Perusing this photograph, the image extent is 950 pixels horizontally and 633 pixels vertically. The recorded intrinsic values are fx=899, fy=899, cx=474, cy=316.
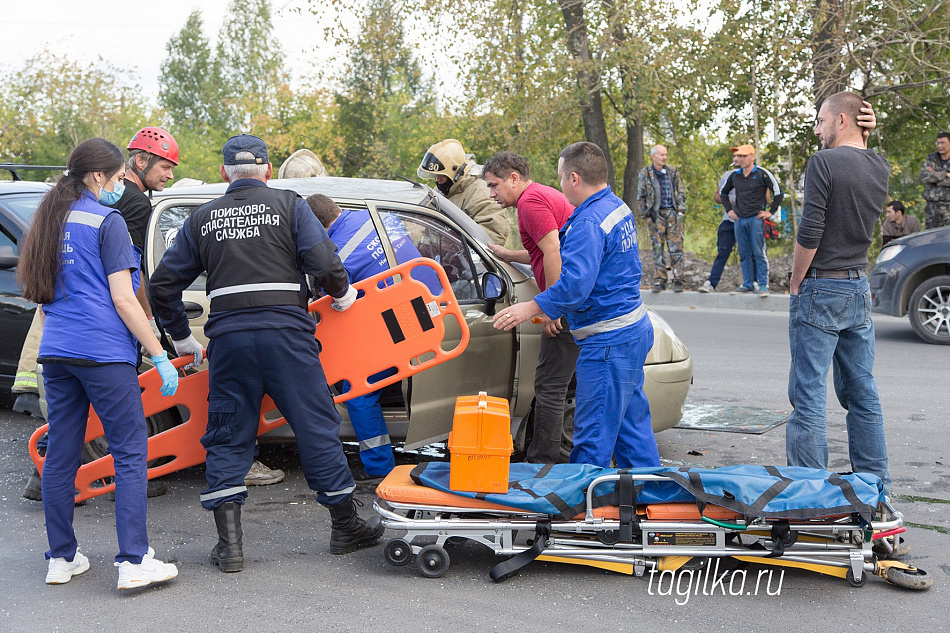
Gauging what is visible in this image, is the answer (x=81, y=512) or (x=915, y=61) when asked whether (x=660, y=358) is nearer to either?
(x=81, y=512)

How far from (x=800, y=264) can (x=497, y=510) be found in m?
1.90

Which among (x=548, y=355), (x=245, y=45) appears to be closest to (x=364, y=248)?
(x=548, y=355)

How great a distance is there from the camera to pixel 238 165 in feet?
13.1

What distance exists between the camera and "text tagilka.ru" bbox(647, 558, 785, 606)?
11.9 feet

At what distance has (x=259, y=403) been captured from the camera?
3936 mm

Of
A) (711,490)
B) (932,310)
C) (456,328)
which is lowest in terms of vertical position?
(711,490)

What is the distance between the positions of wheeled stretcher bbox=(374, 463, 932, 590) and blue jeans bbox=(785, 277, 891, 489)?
56 cm

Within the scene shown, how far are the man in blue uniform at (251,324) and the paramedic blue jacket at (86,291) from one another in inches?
11.8

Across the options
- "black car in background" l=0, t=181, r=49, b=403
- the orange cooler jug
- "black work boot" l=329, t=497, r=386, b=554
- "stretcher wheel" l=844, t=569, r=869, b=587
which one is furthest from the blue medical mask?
"stretcher wheel" l=844, t=569, r=869, b=587

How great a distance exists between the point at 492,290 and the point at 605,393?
117 cm

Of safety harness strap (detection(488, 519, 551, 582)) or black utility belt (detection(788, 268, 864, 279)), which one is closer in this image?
safety harness strap (detection(488, 519, 551, 582))

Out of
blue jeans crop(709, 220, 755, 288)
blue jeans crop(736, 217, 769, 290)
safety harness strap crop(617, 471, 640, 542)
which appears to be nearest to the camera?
safety harness strap crop(617, 471, 640, 542)

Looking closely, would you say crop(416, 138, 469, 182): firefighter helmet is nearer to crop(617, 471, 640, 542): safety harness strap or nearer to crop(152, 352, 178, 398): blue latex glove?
crop(152, 352, 178, 398): blue latex glove

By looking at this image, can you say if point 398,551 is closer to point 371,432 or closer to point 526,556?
point 526,556
